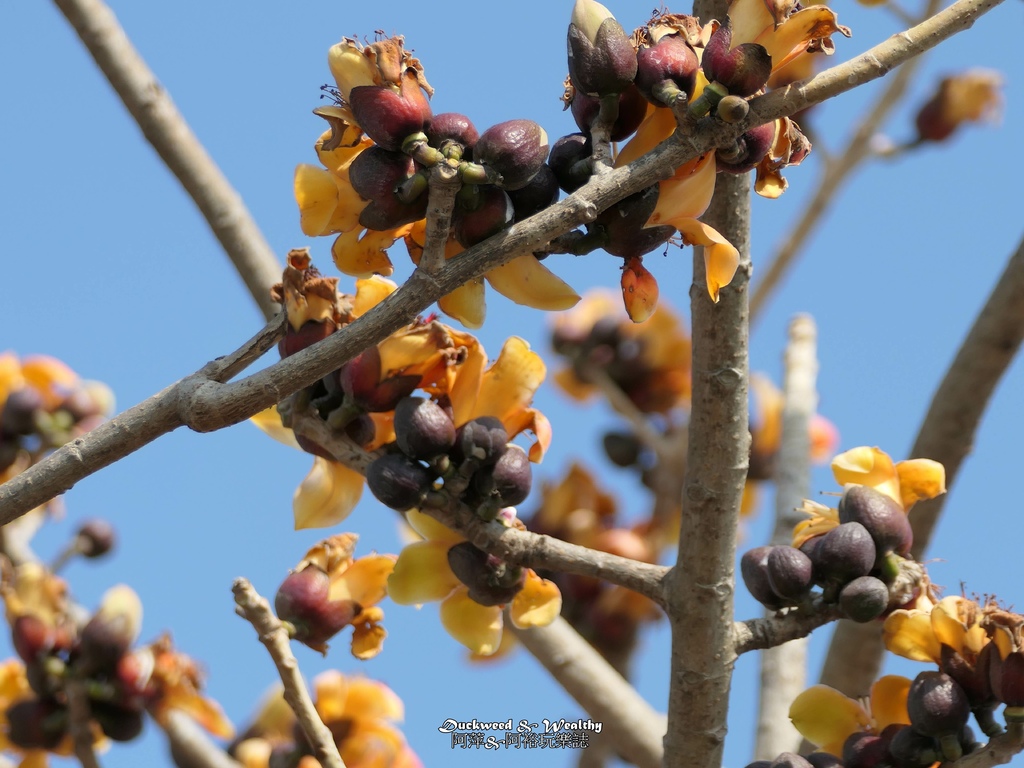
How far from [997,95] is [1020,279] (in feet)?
11.3

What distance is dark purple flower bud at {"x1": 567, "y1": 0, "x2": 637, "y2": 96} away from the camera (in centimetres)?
155

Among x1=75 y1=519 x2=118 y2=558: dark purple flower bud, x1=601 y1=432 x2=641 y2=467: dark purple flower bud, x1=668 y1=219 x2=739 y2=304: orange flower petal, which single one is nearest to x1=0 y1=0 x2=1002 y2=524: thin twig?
x1=668 y1=219 x2=739 y2=304: orange flower petal

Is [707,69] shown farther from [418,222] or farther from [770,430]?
[770,430]

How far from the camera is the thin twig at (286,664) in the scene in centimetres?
172

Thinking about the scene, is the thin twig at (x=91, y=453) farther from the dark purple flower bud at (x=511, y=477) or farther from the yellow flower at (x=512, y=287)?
the dark purple flower bud at (x=511, y=477)

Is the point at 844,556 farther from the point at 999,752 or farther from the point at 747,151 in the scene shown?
the point at 747,151

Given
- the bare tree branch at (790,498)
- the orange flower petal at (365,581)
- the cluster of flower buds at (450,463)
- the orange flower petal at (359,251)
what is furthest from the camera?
the bare tree branch at (790,498)

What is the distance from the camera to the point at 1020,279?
2584 mm

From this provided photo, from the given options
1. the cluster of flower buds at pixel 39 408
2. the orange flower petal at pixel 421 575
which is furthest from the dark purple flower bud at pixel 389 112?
the cluster of flower buds at pixel 39 408

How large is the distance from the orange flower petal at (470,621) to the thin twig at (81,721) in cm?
74

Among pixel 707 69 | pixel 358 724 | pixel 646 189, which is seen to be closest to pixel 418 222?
pixel 646 189

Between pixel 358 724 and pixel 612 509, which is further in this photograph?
pixel 612 509

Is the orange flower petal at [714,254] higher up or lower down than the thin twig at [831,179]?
lower down

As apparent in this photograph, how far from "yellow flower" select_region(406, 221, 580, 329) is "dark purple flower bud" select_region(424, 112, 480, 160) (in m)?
0.12
